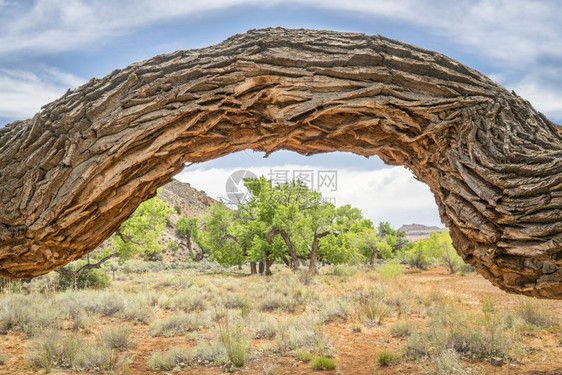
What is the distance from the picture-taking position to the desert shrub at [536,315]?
880 centimetres

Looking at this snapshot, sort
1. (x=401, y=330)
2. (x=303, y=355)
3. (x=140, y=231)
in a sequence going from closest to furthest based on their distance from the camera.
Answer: (x=303, y=355)
(x=401, y=330)
(x=140, y=231)

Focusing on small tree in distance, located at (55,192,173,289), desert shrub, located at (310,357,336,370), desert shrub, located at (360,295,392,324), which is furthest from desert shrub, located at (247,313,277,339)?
small tree in distance, located at (55,192,173,289)

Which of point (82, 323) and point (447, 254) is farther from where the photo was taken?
Result: point (447, 254)

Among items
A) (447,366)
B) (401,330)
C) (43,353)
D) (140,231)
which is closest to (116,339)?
(43,353)

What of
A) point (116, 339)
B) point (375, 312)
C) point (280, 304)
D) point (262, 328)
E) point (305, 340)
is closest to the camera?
point (305, 340)

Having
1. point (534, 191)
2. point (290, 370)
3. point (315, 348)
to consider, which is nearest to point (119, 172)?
point (534, 191)

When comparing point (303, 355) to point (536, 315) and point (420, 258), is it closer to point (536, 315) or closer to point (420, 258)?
point (536, 315)

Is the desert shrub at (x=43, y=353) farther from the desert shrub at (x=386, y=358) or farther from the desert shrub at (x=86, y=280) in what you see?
the desert shrub at (x=86, y=280)

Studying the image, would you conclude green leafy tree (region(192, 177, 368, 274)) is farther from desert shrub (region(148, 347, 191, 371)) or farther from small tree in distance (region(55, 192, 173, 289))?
desert shrub (region(148, 347, 191, 371))

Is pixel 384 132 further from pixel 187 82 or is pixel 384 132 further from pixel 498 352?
pixel 498 352

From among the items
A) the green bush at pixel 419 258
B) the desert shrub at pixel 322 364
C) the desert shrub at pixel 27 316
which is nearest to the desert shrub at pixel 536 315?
the desert shrub at pixel 322 364

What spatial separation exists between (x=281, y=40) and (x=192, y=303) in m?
10.1

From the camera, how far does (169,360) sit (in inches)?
246

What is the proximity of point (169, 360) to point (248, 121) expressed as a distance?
15.2 ft
